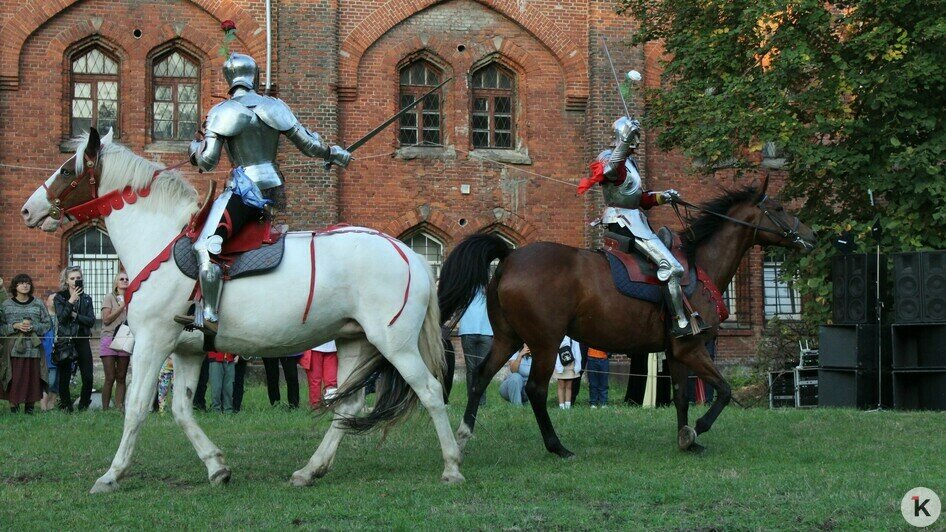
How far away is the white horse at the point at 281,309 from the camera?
949cm

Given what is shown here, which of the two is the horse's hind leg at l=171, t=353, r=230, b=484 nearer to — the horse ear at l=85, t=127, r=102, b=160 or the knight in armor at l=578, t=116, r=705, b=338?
the horse ear at l=85, t=127, r=102, b=160

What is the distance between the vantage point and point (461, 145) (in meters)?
27.4

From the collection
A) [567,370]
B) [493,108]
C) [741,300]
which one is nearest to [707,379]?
[567,370]

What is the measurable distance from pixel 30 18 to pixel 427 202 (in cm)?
892

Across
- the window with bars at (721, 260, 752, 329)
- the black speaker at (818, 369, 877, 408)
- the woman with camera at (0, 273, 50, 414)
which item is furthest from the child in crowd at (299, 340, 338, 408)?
the window with bars at (721, 260, 752, 329)

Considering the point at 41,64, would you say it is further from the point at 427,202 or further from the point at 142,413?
the point at 142,413

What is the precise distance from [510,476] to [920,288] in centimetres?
952

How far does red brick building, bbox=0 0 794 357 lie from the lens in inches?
1008

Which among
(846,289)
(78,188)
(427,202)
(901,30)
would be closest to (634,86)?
(427,202)

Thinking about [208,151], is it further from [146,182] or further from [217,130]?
[146,182]

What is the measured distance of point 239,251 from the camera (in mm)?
9570

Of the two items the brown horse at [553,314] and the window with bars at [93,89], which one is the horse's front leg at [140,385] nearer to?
the brown horse at [553,314]

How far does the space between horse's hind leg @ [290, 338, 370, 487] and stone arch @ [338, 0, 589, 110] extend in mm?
17071

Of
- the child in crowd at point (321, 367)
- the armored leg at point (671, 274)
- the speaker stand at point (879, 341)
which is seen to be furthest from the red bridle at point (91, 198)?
the speaker stand at point (879, 341)
